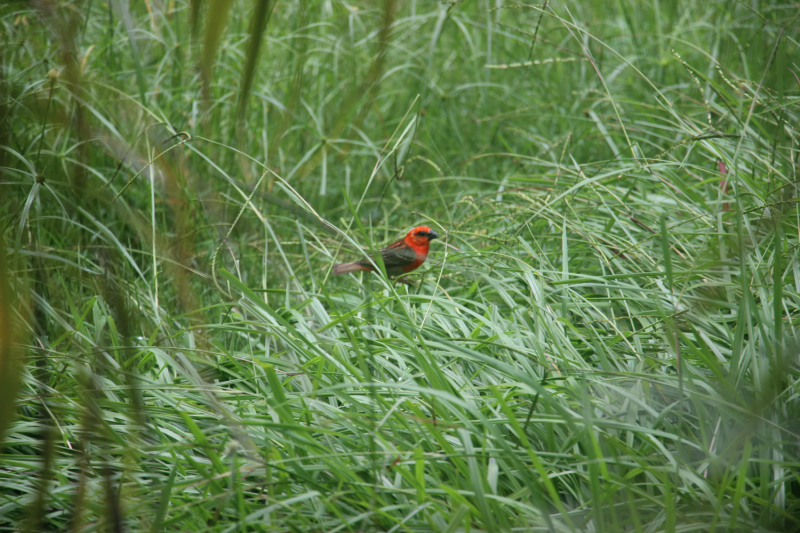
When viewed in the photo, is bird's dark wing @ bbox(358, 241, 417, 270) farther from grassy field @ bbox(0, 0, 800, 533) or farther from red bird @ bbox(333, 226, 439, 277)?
grassy field @ bbox(0, 0, 800, 533)

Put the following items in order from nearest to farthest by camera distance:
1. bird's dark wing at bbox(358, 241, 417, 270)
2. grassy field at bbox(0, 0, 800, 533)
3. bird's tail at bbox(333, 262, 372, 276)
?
A: grassy field at bbox(0, 0, 800, 533), bird's tail at bbox(333, 262, 372, 276), bird's dark wing at bbox(358, 241, 417, 270)

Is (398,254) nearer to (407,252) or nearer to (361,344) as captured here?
(407,252)

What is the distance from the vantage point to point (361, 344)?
1.89 meters

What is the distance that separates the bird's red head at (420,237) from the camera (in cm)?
270

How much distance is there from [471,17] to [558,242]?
2.55 metres

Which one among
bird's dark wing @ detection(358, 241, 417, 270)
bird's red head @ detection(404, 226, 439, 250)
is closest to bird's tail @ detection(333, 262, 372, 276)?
bird's dark wing @ detection(358, 241, 417, 270)

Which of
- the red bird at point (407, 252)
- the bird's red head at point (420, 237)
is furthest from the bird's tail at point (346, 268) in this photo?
the bird's red head at point (420, 237)

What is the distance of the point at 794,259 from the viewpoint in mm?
1826

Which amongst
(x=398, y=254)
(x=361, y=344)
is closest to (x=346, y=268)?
(x=398, y=254)

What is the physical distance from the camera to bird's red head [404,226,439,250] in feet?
8.86

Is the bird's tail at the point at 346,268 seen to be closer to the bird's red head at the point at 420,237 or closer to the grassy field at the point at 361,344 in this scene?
the grassy field at the point at 361,344

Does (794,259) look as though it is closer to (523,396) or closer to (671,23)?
(523,396)

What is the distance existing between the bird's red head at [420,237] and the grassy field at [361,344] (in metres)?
0.14

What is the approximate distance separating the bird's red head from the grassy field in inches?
5.5
